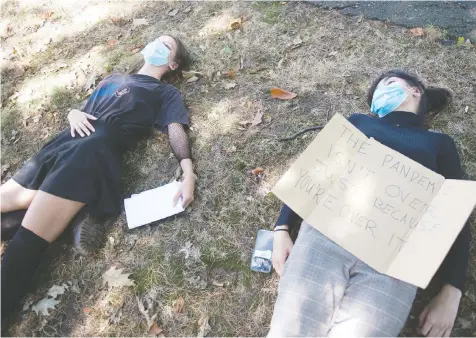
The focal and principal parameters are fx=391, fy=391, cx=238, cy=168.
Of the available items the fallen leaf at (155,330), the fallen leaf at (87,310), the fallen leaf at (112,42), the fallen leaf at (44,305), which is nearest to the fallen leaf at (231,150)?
the fallen leaf at (155,330)

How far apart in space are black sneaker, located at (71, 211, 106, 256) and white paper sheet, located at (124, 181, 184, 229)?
234 millimetres

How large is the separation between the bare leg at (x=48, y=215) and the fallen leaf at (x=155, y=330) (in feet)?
3.29

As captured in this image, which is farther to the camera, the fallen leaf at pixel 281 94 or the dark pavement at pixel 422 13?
the dark pavement at pixel 422 13

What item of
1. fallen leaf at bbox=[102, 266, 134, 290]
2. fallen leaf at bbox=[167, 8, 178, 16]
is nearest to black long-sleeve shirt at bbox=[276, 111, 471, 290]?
fallen leaf at bbox=[102, 266, 134, 290]

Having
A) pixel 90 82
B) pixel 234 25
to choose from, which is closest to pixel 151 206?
pixel 90 82

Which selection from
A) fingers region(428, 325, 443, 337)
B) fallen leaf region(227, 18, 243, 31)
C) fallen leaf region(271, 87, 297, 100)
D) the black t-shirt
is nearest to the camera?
fingers region(428, 325, 443, 337)

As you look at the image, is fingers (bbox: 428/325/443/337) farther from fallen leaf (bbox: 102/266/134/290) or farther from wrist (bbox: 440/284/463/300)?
fallen leaf (bbox: 102/266/134/290)

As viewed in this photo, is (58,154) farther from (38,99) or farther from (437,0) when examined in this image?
(437,0)

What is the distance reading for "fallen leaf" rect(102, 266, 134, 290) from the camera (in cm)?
278

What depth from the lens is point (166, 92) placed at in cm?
364

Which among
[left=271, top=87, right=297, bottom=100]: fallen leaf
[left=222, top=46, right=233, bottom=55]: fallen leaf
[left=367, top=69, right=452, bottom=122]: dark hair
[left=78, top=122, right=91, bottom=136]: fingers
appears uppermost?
[left=367, top=69, right=452, bottom=122]: dark hair

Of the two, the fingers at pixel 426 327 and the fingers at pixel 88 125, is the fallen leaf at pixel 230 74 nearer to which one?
the fingers at pixel 88 125

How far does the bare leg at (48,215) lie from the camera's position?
280 cm

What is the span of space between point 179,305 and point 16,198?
4.96ft
